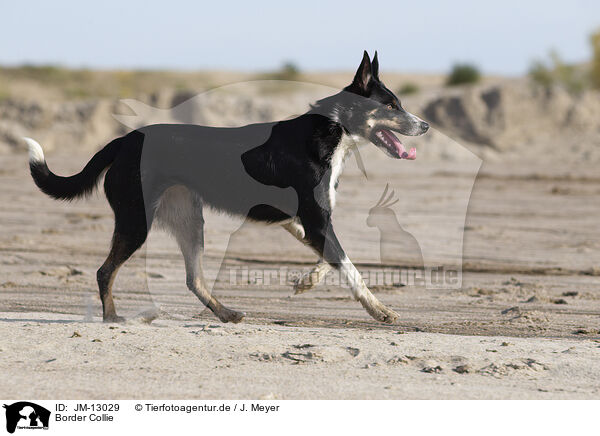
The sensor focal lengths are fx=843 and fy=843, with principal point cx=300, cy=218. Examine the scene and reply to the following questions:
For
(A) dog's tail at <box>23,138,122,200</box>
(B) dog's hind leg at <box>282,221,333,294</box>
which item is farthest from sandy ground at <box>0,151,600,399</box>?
(A) dog's tail at <box>23,138,122,200</box>

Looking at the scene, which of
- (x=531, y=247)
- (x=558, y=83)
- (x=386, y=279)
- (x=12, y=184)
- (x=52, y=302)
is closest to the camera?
(x=52, y=302)

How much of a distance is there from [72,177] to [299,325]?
2072 millimetres

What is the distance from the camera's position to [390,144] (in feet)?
22.2

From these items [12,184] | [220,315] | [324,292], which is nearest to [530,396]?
[220,315]

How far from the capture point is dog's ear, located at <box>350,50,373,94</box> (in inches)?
258

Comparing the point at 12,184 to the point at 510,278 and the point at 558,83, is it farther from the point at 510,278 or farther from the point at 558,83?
the point at 558,83

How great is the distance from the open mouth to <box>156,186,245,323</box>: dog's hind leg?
1.52 metres

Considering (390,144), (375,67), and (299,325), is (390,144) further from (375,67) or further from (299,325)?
(299,325)

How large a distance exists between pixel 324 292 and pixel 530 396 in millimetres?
3586

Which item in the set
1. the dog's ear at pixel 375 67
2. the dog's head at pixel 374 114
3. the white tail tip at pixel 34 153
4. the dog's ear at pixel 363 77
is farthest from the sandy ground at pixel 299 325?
the dog's ear at pixel 375 67

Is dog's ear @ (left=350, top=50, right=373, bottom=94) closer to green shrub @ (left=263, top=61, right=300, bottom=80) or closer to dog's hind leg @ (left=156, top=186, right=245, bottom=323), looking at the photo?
dog's hind leg @ (left=156, top=186, right=245, bottom=323)

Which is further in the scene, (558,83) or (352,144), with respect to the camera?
(558,83)

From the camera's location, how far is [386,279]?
8609mm

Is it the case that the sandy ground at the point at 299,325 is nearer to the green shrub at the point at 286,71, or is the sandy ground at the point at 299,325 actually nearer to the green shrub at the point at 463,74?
the green shrub at the point at 463,74
